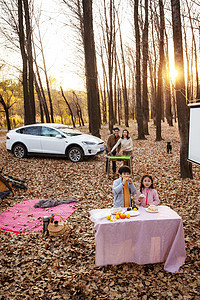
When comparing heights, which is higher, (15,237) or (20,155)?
(20,155)

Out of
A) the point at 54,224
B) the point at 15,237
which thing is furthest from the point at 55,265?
the point at 15,237

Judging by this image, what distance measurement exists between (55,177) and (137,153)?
A: 5.55m

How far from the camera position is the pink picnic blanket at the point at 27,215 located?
5.49m

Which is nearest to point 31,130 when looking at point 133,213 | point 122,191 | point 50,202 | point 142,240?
point 50,202

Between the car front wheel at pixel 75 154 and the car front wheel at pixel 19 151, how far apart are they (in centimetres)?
246

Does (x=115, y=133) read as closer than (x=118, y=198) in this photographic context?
No

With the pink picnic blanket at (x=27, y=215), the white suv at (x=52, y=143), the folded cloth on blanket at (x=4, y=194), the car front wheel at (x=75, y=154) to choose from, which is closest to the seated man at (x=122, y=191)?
the pink picnic blanket at (x=27, y=215)

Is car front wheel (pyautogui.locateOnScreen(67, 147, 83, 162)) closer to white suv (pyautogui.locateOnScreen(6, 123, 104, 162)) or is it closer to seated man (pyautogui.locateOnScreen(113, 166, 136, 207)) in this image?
white suv (pyautogui.locateOnScreen(6, 123, 104, 162))

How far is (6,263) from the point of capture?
13.8ft

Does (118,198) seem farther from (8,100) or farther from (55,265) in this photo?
(8,100)

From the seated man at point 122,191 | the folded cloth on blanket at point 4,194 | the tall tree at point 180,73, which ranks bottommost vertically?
the folded cloth on blanket at point 4,194

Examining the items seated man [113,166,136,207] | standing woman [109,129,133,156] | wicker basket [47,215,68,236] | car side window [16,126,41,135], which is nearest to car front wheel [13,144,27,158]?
car side window [16,126,41,135]

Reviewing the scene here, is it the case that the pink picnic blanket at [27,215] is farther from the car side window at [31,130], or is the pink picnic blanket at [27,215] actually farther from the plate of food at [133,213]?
the car side window at [31,130]

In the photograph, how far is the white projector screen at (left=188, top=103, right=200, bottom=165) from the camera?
14.0 feet
